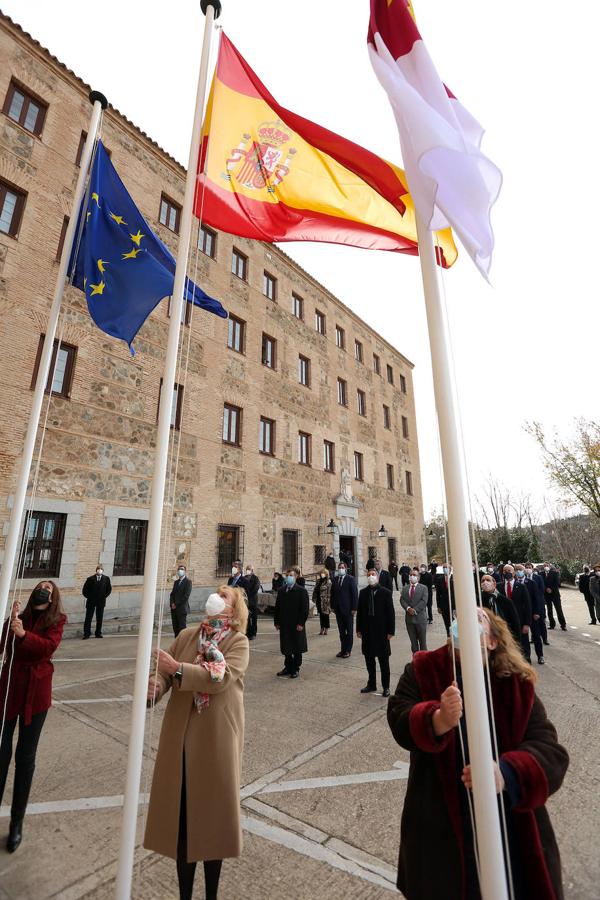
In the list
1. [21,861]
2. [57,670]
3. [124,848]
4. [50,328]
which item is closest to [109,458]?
[57,670]

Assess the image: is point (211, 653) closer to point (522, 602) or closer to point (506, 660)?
point (506, 660)

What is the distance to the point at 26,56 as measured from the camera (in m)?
13.7

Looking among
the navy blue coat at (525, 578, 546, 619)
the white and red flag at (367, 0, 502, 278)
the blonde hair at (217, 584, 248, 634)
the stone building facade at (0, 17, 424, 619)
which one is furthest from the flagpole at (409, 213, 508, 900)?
the navy blue coat at (525, 578, 546, 619)

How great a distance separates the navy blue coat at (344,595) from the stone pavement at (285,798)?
3.03m

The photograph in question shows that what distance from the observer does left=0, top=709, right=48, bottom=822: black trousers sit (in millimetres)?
3350

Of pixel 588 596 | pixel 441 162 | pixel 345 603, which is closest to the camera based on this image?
pixel 441 162

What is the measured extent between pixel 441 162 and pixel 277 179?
257 centimetres

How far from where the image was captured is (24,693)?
11.9 ft

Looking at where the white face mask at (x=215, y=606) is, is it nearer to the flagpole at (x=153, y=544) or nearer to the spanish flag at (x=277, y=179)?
the flagpole at (x=153, y=544)

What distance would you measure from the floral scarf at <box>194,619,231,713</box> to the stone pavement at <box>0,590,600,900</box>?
1.24 ft

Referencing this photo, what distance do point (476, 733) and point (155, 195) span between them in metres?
19.2

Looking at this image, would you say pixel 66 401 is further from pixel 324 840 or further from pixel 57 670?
pixel 324 840

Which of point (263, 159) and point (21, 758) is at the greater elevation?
point (263, 159)

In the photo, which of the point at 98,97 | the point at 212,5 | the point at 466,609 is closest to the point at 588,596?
the point at 466,609
